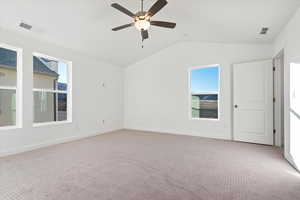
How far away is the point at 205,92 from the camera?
17.3 ft

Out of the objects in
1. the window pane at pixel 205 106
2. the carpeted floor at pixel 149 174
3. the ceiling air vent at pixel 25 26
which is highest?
A: the ceiling air vent at pixel 25 26

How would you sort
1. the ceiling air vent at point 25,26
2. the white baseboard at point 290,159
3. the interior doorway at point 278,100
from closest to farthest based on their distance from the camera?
the white baseboard at point 290,159
the ceiling air vent at point 25,26
the interior doorway at point 278,100

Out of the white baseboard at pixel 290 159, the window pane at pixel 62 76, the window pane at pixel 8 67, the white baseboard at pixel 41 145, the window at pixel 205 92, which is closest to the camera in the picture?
the white baseboard at pixel 290 159

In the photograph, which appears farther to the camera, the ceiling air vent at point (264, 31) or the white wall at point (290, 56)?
the ceiling air vent at point (264, 31)

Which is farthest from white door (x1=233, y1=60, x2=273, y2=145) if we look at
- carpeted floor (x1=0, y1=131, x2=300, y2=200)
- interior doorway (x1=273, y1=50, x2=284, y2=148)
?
carpeted floor (x1=0, y1=131, x2=300, y2=200)

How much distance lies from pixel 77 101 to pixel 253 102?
16.1ft

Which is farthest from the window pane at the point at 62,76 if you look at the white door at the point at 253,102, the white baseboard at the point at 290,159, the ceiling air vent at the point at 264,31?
the white baseboard at the point at 290,159

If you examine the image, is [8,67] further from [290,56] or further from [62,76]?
[290,56]

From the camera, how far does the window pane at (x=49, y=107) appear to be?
4.10 m

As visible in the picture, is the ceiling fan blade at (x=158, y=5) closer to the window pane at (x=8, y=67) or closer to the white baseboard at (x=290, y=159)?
the window pane at (x=8, y=67)

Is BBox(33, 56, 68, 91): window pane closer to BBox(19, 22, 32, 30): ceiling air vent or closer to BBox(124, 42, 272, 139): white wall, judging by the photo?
BBox(19, 22, 32, 30): ceiling air vent

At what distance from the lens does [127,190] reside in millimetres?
2006

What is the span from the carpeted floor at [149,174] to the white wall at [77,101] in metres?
0.43

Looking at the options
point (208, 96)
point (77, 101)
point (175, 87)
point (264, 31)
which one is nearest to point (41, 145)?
point (77, 101)
